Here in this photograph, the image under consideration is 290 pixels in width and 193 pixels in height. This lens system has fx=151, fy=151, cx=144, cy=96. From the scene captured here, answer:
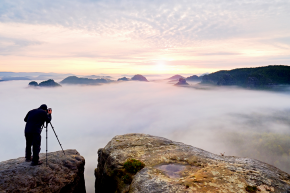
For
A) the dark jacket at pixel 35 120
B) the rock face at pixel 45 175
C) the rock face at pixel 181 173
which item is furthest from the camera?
the dark jacket at pixel 35 120

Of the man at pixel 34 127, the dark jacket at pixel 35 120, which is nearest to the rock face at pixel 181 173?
the man at pixel 34 127

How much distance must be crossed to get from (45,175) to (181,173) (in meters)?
12.8

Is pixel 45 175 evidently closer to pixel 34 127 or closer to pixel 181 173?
pixel 34 127

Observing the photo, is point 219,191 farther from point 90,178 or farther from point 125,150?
point 90,178

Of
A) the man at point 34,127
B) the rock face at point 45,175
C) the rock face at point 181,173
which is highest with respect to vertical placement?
the man at point 34,127

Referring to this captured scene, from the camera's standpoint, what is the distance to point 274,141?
15875 cm

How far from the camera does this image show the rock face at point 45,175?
1291cm

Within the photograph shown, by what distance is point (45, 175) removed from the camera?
47.8 feet

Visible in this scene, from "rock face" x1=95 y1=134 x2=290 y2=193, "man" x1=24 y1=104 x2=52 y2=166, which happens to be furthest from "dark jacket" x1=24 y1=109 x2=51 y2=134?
"rock face" x1=95 y1=134 x2=290 y2=193

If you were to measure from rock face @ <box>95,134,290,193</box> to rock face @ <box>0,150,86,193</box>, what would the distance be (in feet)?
12.1

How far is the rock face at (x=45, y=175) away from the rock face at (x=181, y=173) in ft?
12.1

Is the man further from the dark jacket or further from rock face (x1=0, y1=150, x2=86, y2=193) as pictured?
rock face (x1=0, y1=150, x2=86, y2=193)

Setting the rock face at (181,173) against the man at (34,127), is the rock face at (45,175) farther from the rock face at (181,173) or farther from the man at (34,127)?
the rock face at (181,173)

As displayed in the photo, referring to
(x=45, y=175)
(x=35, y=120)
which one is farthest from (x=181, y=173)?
(x=35, y=120)
